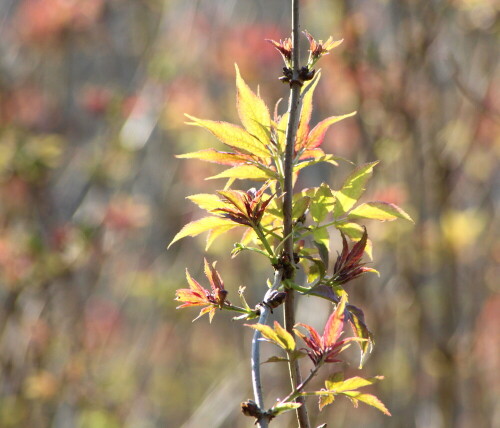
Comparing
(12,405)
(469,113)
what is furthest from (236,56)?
(12,405)

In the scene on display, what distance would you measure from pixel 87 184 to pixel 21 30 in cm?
116

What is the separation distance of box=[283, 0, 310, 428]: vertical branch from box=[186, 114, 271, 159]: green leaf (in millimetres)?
78

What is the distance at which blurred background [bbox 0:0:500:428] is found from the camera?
11.1 feet

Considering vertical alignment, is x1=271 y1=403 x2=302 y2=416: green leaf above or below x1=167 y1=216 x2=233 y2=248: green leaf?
below

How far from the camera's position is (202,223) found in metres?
0.94

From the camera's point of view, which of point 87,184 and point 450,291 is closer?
point 450,291

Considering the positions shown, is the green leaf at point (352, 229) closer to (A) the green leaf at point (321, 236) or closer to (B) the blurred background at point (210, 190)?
(A) the green leaf at point (321, 236)

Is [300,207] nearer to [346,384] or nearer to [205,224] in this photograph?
[205,224]

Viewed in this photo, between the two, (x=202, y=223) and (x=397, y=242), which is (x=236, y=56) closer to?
(x=397, y=242)

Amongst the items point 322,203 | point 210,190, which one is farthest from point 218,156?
point 210,190

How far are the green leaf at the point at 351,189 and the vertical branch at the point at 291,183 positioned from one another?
0.11 meters

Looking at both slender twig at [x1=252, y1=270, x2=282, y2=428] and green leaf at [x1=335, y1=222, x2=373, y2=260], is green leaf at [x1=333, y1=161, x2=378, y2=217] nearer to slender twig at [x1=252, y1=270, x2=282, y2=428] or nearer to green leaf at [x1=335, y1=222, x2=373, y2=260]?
green leaf at [x1=335, y1=222, x2=373, y2=260]

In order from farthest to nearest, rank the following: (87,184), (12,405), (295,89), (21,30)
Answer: (21,30), (87,184), (12,405), (295,89)

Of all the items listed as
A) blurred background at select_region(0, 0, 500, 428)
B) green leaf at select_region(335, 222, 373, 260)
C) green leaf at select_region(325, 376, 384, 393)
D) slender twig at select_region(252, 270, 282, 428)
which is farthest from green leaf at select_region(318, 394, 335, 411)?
blurred background at select_region(0, 0, 500, 428)
